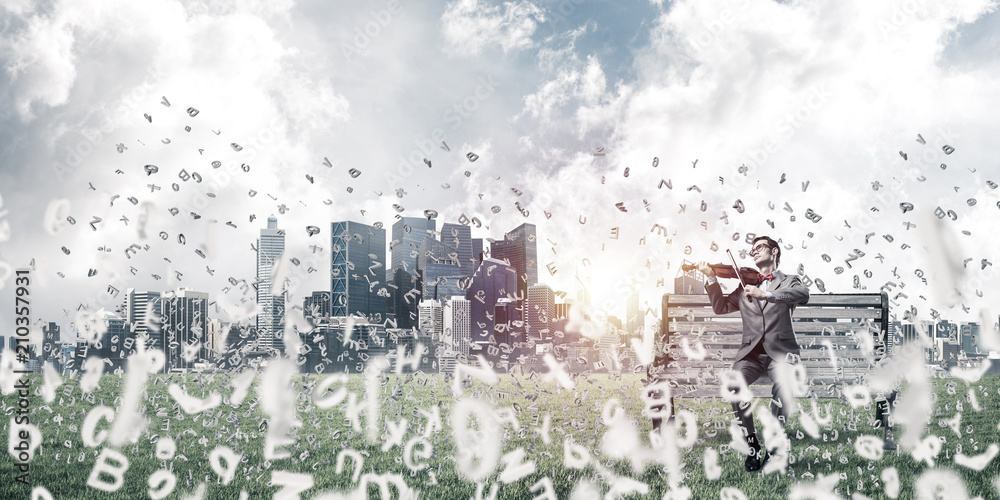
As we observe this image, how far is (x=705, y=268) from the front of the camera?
25.2ft

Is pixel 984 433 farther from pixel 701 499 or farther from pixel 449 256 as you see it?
pixel 449 256

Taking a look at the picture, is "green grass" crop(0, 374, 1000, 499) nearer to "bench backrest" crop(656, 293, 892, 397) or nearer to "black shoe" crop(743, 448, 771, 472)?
"black shoe" crop(743, 448, 771, 472)

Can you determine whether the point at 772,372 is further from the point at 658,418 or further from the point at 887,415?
the point at 887,415

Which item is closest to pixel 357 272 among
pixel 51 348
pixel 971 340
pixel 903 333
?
pixel 971 340

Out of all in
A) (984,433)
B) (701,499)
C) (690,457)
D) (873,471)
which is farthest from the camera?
(984,433)

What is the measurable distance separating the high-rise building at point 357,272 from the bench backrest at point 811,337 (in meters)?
4.16

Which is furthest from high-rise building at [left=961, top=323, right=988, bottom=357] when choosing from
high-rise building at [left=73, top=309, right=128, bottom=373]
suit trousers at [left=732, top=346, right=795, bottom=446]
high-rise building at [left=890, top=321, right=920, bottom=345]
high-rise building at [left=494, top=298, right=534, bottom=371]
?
high-rise building at [left=73, top=309, right=128, bottom=373]

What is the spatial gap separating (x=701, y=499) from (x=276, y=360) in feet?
19.7

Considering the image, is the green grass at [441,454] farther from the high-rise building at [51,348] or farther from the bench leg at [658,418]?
the high-rise building at [51,348]

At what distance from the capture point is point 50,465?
7.47m

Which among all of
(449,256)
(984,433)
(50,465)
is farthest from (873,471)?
(50,465)

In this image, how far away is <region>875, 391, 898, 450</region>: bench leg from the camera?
7.95 m

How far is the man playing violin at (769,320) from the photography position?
25.2ft

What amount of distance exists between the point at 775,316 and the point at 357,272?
82.9 meters
